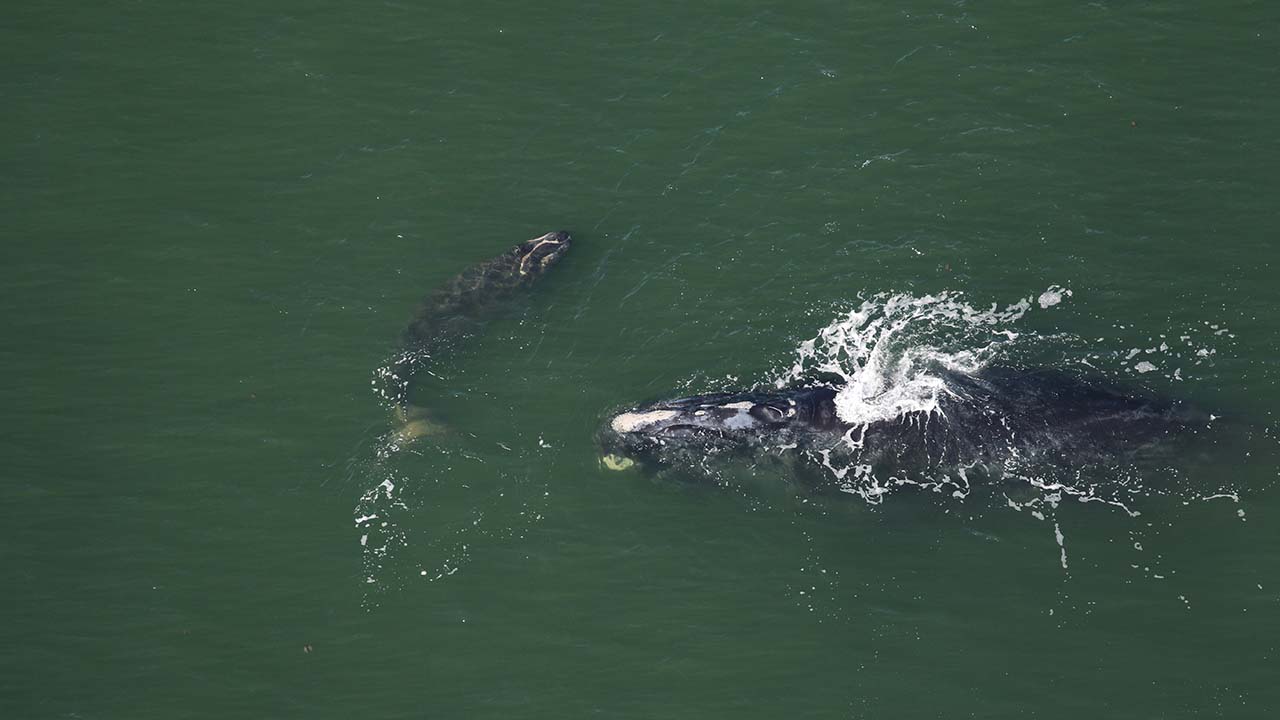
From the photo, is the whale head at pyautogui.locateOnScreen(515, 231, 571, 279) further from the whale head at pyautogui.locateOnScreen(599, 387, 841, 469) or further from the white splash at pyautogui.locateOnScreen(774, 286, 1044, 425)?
the white splash at pyautogui.locateOnScreen(774, 286, 1044, 425)

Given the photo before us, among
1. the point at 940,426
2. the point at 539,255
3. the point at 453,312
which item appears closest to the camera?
the point at 940,426

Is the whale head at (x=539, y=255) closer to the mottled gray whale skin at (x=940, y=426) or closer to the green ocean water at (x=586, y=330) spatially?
the green ocean water at (x=586, y=330)

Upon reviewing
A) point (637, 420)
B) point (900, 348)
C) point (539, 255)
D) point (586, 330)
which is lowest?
point (637, 420)

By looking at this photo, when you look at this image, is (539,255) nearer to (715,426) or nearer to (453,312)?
(453,312)

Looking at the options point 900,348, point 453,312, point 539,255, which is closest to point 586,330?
point 539,255

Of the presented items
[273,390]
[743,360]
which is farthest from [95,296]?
[743,360]

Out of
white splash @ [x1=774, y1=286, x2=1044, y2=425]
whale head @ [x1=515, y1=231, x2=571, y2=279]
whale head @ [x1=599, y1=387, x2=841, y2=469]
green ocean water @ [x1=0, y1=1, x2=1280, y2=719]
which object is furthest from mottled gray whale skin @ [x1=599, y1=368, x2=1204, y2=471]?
whale head @ [x1=515, y1=231, x2=571, y2=279]

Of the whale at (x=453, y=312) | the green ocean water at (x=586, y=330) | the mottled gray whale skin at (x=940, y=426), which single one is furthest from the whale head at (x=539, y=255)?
the mottled gray whale skin at (x=940, y=426)
